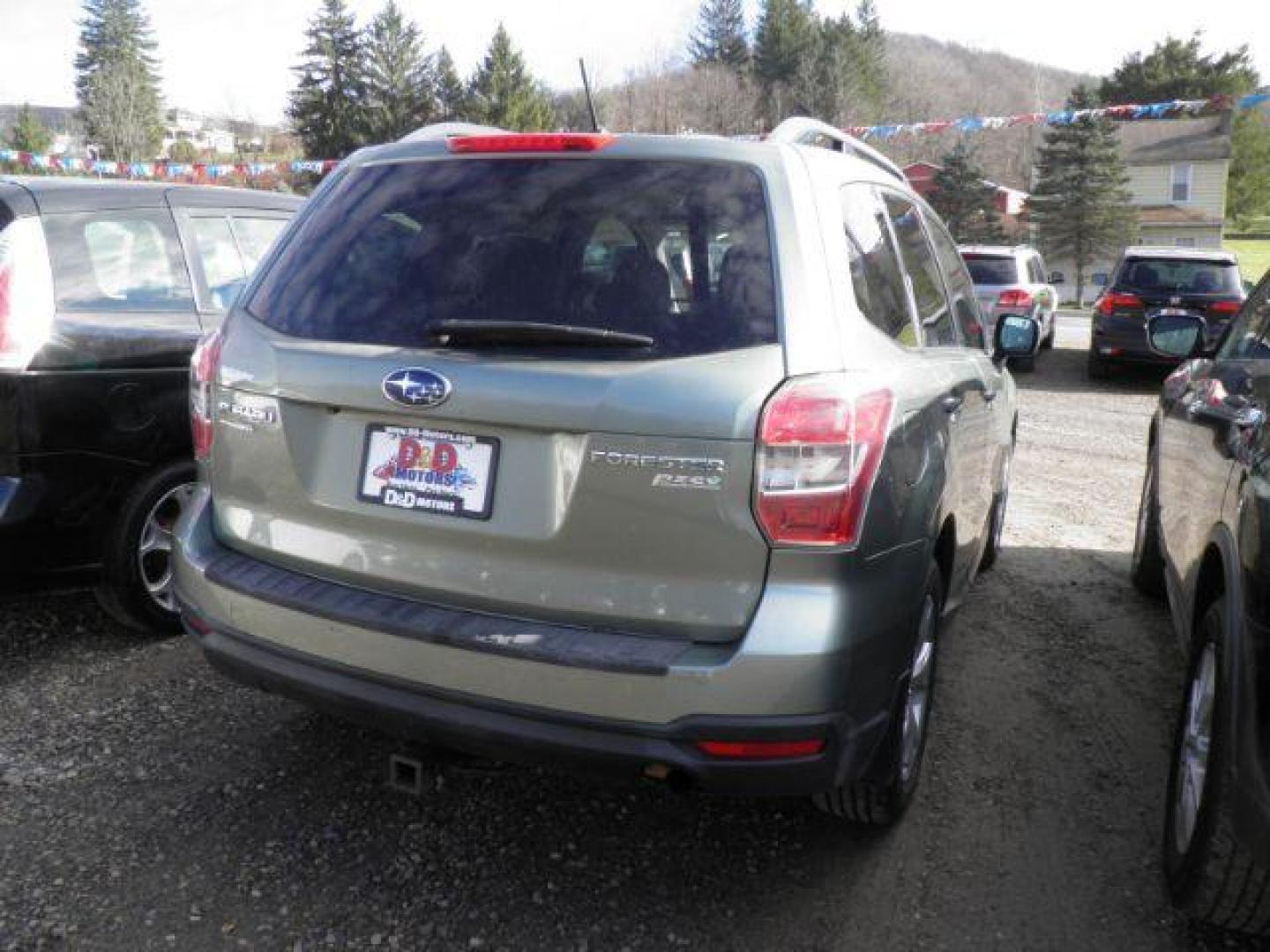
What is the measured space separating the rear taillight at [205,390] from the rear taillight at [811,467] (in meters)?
1.45

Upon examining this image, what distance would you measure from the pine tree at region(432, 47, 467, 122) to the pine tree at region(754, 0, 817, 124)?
22162 millimetres

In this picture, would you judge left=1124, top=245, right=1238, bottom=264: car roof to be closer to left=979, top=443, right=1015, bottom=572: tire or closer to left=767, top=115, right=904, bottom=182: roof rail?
left=979, top=443, right=1015, bottom=572: tire

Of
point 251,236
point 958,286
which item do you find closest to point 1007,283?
point 958,286

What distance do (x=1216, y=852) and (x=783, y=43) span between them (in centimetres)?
8154

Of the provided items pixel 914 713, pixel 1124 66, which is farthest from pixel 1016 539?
pixel 1124 66

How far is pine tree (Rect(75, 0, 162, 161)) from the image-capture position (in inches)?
2062

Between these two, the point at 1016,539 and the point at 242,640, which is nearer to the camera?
the point at 242,640

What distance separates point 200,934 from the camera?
2.43 metres

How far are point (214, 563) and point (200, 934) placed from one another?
2.80 ft

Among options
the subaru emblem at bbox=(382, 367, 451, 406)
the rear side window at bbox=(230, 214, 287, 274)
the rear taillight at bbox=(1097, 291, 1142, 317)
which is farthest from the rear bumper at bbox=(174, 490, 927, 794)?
the rear taillight at bbox=(1097, 291, 1142, 317)

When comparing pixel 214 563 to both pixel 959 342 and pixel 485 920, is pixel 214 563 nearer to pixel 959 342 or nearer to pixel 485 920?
pixel 485 920

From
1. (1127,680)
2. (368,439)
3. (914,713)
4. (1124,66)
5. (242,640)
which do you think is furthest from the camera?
(1124,66)

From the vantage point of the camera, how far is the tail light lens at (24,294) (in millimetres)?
3541

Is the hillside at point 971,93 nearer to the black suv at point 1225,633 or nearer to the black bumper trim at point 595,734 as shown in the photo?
the black suv at point 1225,633
